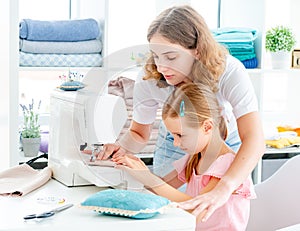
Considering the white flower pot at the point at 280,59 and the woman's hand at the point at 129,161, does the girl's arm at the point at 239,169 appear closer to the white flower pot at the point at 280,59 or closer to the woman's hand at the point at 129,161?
the woman's hand at the point at 129,161

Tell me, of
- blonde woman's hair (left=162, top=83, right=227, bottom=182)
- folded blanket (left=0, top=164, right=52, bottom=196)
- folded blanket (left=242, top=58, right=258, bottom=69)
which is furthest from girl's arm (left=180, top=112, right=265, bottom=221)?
folded blanket (left=242, top=58, right=258, bottom=69)

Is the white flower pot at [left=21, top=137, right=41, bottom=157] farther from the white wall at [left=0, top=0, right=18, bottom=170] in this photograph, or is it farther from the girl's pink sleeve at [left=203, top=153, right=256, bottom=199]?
the girl's pink sleeve at [left=203, top=153, right=256, bottom=199]

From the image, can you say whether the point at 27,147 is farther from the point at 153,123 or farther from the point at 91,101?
the point at 91,101

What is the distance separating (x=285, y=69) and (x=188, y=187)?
146 cm

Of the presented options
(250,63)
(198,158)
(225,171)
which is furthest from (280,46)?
(225,171)

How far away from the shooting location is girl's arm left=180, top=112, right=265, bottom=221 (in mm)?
1462

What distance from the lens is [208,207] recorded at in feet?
4.83

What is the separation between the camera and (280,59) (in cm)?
305

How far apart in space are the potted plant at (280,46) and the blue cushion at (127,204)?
188 cm

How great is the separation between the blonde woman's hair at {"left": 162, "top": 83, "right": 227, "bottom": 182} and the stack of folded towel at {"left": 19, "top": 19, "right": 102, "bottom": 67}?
1142mm

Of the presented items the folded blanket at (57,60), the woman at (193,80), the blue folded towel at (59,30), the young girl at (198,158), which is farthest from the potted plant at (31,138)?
the young girl at (198,158)

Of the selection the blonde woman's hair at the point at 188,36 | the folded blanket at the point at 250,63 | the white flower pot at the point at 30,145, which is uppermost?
the blonde woman's hair at the point at 188,36

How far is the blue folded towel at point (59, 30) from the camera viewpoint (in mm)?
2652

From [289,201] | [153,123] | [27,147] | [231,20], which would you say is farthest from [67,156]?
[231,20]
